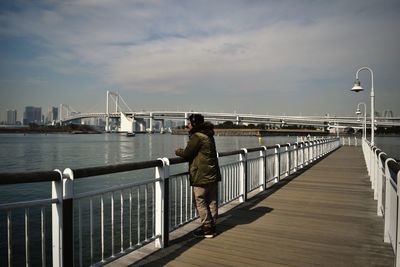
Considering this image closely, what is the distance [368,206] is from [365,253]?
3.32m

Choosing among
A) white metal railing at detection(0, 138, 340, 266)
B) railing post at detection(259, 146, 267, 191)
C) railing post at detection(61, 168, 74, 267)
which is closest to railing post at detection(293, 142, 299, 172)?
white metal railing at detection(0, 138, 340, 266)

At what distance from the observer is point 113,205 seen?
4.02 metres

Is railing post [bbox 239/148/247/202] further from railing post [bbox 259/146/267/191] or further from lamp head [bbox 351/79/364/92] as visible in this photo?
lamp head [bbox 351/79/364/92]

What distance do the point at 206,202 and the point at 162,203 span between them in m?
0.74

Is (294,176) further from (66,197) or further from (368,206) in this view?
(66,197)

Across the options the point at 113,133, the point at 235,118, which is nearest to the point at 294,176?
the point at 235,118

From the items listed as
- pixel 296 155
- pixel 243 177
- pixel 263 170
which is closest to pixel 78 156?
pixel 296 155

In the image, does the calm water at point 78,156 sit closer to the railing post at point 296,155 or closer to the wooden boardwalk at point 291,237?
the railing post at point 296,155

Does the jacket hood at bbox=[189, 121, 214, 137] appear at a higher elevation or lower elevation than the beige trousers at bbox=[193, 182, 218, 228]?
higher

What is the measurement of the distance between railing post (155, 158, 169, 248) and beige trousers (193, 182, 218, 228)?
19.3 inches

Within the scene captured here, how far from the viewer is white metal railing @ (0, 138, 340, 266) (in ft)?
10.4

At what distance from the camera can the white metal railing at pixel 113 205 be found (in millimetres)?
3156

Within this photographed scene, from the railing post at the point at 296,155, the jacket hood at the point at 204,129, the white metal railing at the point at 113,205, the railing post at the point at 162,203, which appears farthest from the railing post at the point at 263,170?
the railing post at the point at 162,203

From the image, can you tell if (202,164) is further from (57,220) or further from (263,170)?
(263,170)
